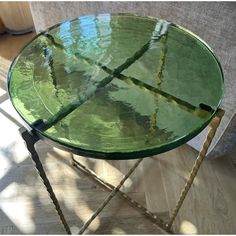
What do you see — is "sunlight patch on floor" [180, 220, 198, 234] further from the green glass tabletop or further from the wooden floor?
the green glass tabletop

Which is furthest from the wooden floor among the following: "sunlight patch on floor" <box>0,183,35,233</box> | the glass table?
the glass table

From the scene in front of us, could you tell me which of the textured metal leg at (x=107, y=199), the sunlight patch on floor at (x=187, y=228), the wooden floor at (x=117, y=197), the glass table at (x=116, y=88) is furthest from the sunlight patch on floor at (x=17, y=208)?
the sunlight patch on floor at (x=187, y=228)

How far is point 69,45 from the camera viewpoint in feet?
2.55

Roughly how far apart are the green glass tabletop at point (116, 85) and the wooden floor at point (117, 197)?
0.42 meters

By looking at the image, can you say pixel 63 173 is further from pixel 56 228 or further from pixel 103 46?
pixel 103 46

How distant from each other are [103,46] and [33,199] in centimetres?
53

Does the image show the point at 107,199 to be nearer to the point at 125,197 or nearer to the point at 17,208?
the point at 125,197

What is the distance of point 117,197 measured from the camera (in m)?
0.95

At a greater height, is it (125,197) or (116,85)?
(116,85)

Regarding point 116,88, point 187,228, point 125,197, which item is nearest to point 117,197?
point 125,197

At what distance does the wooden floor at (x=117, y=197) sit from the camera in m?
0.89

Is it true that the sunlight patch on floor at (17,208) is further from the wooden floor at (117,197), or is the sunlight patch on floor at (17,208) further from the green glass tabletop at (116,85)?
the green glass tabletop at (116,85)

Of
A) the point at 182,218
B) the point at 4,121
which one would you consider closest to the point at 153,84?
the point at 182,218

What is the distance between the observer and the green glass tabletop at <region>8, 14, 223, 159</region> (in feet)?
1.84
